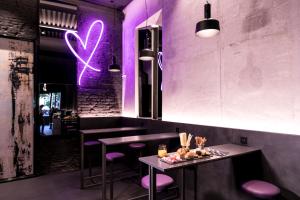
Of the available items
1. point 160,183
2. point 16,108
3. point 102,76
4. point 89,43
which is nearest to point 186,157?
point 160,183

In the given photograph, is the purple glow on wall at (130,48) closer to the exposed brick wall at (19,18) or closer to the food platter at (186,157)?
the exposed brick wall at (19,18)

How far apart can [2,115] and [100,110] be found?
2.11 m

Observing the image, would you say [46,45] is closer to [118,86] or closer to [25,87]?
[25,87]

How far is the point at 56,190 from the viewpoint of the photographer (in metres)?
3.78

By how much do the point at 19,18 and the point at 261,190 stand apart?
5040mm

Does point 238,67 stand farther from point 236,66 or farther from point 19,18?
point 19,18

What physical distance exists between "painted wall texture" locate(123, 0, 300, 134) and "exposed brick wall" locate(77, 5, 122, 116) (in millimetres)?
1978

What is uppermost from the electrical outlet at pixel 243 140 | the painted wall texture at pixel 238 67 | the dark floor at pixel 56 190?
the painted wall texture at pixel 238 67

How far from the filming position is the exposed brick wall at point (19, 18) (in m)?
4.25

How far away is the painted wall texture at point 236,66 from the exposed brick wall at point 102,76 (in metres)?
1.98

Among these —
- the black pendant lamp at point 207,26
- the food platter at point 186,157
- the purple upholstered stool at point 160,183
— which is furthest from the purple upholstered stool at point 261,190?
the black pendant lamp at point 207,26

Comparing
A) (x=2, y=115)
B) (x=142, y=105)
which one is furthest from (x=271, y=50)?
(x=2, y=115)

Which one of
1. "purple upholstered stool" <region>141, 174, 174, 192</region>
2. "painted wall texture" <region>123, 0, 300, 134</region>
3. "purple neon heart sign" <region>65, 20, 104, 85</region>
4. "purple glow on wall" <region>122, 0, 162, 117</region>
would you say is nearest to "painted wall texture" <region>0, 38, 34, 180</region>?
"purple neon heart sign" <region>65, 20, 104, 85</region>

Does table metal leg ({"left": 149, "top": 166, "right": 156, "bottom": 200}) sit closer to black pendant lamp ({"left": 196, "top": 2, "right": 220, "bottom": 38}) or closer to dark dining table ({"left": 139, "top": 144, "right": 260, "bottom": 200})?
dark dining table ({"left": 139, "top": 144, "right": 260, "bottom": 200})
